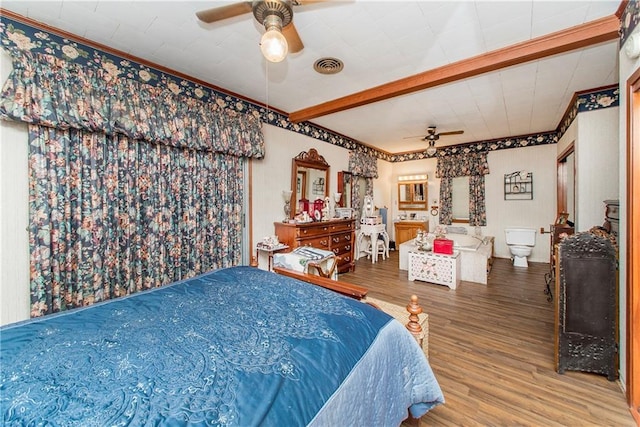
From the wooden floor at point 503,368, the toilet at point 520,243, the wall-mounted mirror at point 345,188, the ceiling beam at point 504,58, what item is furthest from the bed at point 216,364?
the toilet at point 520,243

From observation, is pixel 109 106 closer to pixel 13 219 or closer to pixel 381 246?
pixel 13 219

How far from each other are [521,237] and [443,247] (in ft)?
7.38

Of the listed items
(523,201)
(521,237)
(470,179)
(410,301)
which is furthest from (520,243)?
(410,301)

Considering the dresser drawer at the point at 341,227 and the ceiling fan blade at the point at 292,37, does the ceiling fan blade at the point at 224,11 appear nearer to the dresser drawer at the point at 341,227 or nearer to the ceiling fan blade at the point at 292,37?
the ceiling fan blade at the point at 292,37

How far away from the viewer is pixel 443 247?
3.90 metres

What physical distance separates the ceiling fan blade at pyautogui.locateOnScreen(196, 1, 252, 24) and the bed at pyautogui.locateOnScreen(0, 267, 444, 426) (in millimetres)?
1658

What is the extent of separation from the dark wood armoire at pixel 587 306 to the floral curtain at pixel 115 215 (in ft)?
10.5

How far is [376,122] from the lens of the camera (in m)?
4.29

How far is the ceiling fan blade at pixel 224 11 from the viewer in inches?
55.3

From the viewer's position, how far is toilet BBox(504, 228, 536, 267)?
15.6 feet

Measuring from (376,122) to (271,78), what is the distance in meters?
2.15

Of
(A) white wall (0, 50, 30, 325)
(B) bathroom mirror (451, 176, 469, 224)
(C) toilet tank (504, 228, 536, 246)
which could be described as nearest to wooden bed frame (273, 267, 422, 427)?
(A) white wall (0, 50, 30, 325)

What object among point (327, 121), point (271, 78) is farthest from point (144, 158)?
point (327, 121)

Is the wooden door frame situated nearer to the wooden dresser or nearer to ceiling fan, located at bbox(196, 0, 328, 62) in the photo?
ceiling fan, located at bbox(196, 0, 328, 62)
